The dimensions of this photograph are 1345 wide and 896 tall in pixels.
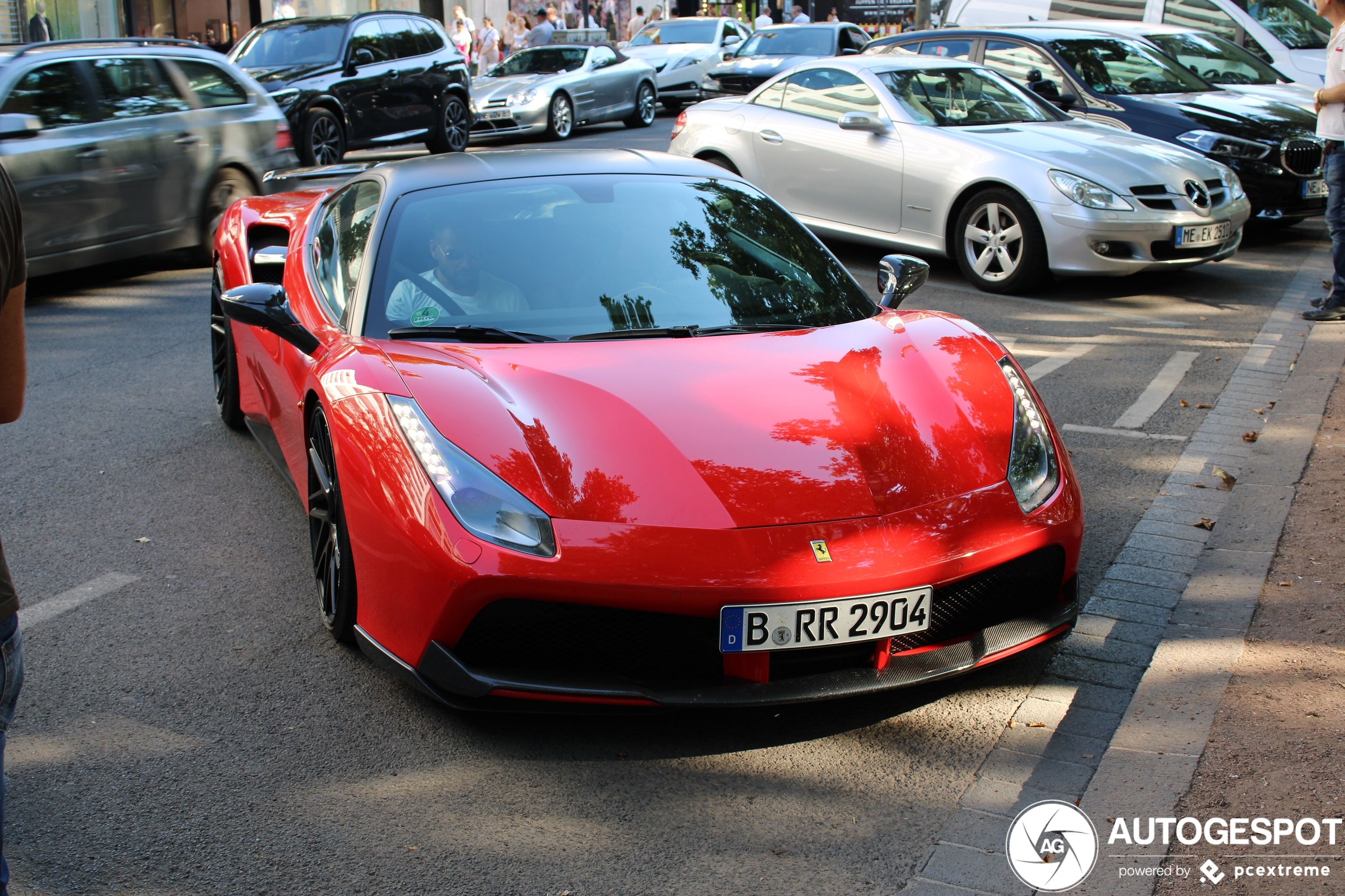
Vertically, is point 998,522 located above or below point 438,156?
below

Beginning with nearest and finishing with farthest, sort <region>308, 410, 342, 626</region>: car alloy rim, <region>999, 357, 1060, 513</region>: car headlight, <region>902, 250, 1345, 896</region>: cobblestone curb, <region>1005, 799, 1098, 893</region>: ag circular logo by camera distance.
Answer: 1. <region>1005, 799, 1098, 893</region>: ag circular logo
2. <region>902, 250, 1345, 896</region>: cobblestone curb
3. <region>999, 357, 1060, 513</region>: car headlight
4. <region>308, 410, 342, 626</region>: car alloy rim

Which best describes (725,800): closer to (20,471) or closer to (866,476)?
(866,476)

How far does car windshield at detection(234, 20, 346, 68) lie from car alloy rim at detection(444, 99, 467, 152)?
1.79 meters

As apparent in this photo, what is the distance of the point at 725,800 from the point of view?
2.79 metres

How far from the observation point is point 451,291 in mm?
3805

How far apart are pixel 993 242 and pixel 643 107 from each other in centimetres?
1329

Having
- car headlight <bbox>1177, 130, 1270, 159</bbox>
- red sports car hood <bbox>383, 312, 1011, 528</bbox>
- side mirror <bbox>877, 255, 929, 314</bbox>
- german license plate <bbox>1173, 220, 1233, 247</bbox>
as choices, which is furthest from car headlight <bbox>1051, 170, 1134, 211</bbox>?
red sports car hood <bbox>383, 312, 1011, 528</bbox>

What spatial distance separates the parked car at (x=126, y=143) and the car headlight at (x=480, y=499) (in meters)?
5.49

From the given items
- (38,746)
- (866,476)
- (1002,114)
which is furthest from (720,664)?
(1002,114)

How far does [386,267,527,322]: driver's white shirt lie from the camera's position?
12.3 ft

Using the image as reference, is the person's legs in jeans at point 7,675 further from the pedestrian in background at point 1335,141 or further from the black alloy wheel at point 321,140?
the black alloy wheel at point 321,140

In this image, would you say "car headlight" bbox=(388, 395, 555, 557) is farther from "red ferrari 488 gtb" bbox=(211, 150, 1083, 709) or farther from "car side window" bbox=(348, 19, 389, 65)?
"car side window" bbox=(348, 19, 389, 65)

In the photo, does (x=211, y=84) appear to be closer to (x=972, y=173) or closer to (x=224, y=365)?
(x=224, y=365)

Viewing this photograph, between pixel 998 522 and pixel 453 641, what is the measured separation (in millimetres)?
1317
